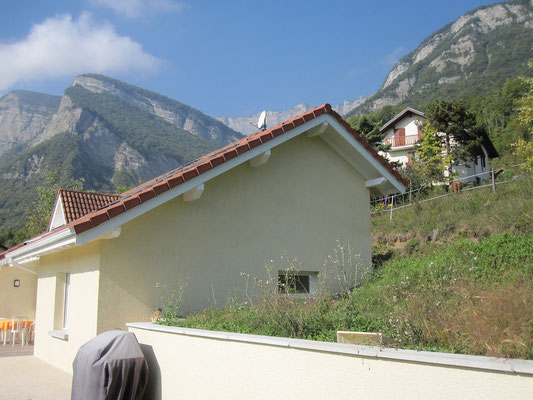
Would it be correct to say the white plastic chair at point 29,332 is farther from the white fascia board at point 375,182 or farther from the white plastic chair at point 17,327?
the white fascia board at point 375,182

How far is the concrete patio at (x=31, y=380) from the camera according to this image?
7.81 meters

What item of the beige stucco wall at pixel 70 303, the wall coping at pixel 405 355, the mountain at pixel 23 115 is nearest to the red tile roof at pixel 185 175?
the beige stucco wall at pixel 70 303

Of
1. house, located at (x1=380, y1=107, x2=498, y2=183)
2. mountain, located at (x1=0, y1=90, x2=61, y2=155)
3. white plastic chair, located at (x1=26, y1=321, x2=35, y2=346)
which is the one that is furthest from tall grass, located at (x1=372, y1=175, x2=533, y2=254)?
mountain, located at (x1=0, y1=90, x2=61, y2=155)

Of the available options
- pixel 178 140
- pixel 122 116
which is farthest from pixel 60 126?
pixel 178 140

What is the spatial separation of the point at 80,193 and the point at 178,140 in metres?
125

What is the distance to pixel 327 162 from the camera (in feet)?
36.8

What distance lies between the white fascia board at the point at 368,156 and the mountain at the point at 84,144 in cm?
5961

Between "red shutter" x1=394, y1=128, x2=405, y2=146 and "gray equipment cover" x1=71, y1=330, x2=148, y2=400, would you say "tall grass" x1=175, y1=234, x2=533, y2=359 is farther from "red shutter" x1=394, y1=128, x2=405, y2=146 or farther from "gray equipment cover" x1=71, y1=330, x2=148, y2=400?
"red shutter" x1=394, y1=128, x2=405, y2=146

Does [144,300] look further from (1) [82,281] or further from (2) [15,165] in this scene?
(2) [15,165]

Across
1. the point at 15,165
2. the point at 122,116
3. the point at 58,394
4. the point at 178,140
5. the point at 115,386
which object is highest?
the point at 122,116

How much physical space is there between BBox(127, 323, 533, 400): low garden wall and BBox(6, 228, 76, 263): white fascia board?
1799 mm

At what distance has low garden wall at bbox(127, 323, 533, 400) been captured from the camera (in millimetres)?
3082

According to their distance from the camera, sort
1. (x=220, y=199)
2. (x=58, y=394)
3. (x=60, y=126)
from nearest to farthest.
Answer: (x=58, y=394) < (x=220, y=199) < (x=60, y=126)

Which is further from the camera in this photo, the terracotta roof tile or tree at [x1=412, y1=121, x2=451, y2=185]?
tree at [x1=412, y1=121, x2=451, y2=185]
